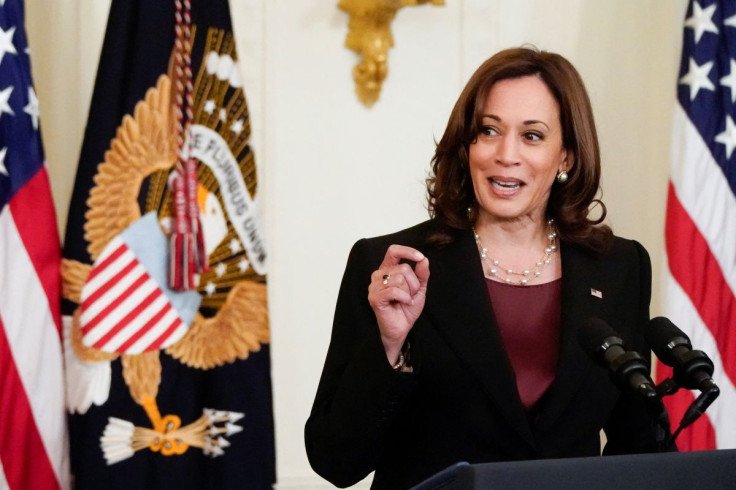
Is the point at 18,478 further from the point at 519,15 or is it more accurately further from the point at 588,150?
the point at 519,15

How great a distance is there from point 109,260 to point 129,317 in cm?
21

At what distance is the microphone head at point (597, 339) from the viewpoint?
1.54 m

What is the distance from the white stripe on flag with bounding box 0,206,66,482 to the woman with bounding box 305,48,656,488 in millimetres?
1559

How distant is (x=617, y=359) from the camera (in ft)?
4.94

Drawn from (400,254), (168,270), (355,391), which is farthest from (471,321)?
(168,270)

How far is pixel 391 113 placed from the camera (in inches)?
162

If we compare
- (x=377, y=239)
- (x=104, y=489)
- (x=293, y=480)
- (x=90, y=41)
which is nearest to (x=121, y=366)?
(x=104, y=489)

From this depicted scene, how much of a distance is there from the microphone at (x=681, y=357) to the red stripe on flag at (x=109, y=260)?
2.23 metres

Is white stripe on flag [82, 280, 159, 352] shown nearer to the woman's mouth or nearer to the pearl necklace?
the pearl necklace

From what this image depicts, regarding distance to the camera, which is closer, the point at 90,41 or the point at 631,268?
the point at 631,268

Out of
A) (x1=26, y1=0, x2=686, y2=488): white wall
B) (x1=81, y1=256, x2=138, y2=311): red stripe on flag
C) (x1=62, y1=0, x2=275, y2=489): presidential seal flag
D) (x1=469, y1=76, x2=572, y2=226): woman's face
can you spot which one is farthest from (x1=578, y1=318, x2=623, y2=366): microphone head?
(x1=26, y1=0, x2=686, y2=488): white wall

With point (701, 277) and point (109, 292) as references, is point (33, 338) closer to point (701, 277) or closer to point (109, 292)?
point (109, 292)

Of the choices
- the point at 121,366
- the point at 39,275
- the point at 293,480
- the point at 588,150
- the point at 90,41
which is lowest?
the point at 293,480

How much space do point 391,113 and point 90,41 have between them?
3.87 feet
